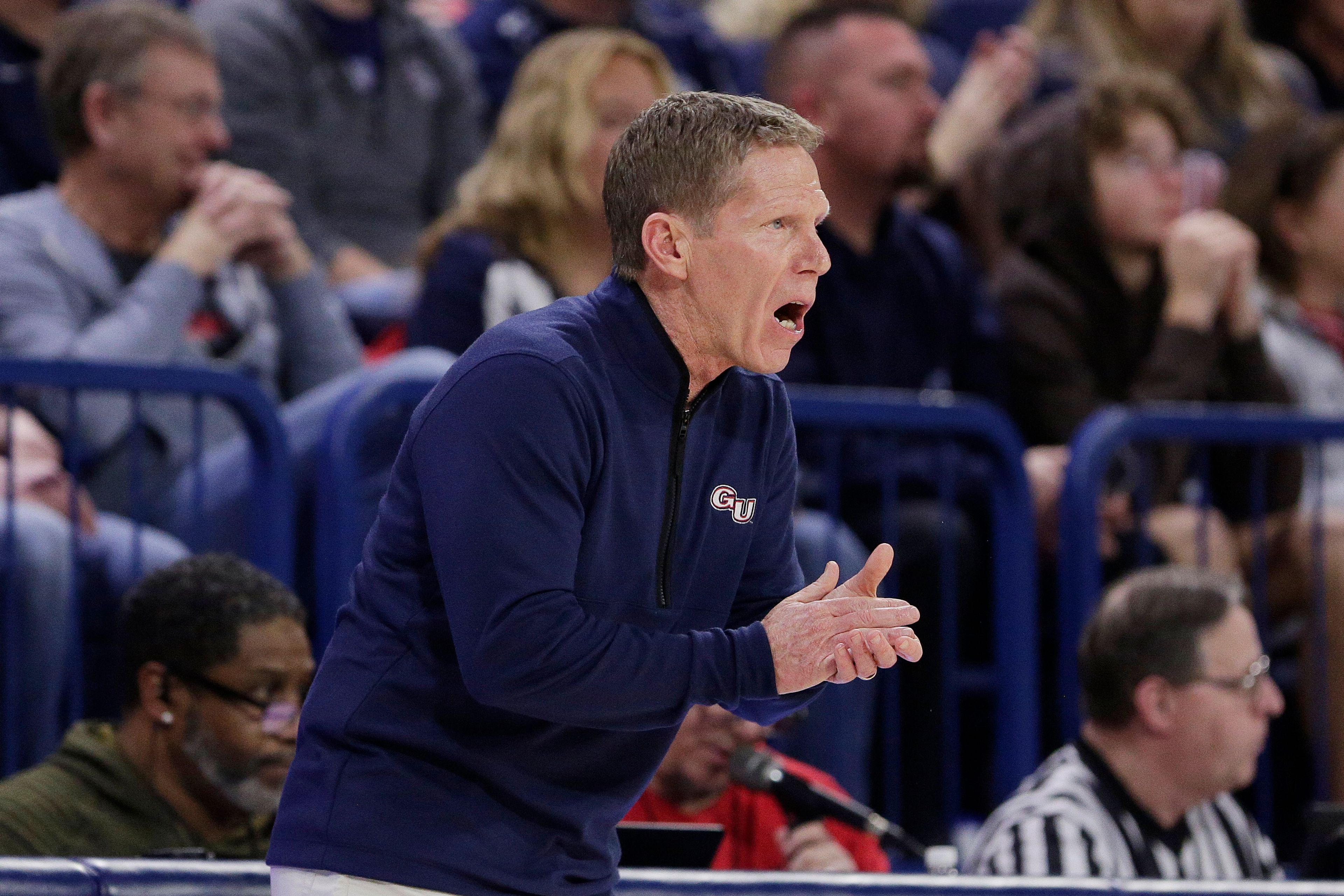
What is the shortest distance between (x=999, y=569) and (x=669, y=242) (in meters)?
2.22

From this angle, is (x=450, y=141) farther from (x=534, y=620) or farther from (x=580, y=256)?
(x=534, y=620)

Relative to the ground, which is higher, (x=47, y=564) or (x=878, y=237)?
(x=878, y=237)

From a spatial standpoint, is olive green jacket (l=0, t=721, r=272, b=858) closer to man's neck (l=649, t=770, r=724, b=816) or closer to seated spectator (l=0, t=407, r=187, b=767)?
seated spectator (l=0, t=407, r=187, b=767)

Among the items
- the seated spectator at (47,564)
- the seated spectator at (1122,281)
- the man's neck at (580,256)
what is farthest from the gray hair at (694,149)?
the seated spectator at (1122,281)

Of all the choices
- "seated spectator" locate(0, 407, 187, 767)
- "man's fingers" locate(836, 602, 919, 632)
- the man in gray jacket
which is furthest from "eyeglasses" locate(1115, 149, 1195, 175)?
"man's fingers" locate(836, 602, 919, 632)

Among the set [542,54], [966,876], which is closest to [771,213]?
[966,876]

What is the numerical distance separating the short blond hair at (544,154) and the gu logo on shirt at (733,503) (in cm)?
216

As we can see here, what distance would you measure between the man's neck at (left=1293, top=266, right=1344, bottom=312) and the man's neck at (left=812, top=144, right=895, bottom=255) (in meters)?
1.19

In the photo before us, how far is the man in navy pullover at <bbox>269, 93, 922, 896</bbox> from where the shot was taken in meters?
1.70

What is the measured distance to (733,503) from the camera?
6.25 feet

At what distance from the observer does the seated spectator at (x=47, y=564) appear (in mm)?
3271

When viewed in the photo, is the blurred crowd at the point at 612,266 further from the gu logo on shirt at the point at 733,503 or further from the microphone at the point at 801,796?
the gu logo on shirt at the point at 733,503

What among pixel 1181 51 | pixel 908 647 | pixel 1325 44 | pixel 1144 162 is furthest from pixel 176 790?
pixel 1325 44

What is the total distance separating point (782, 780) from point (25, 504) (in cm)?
144
